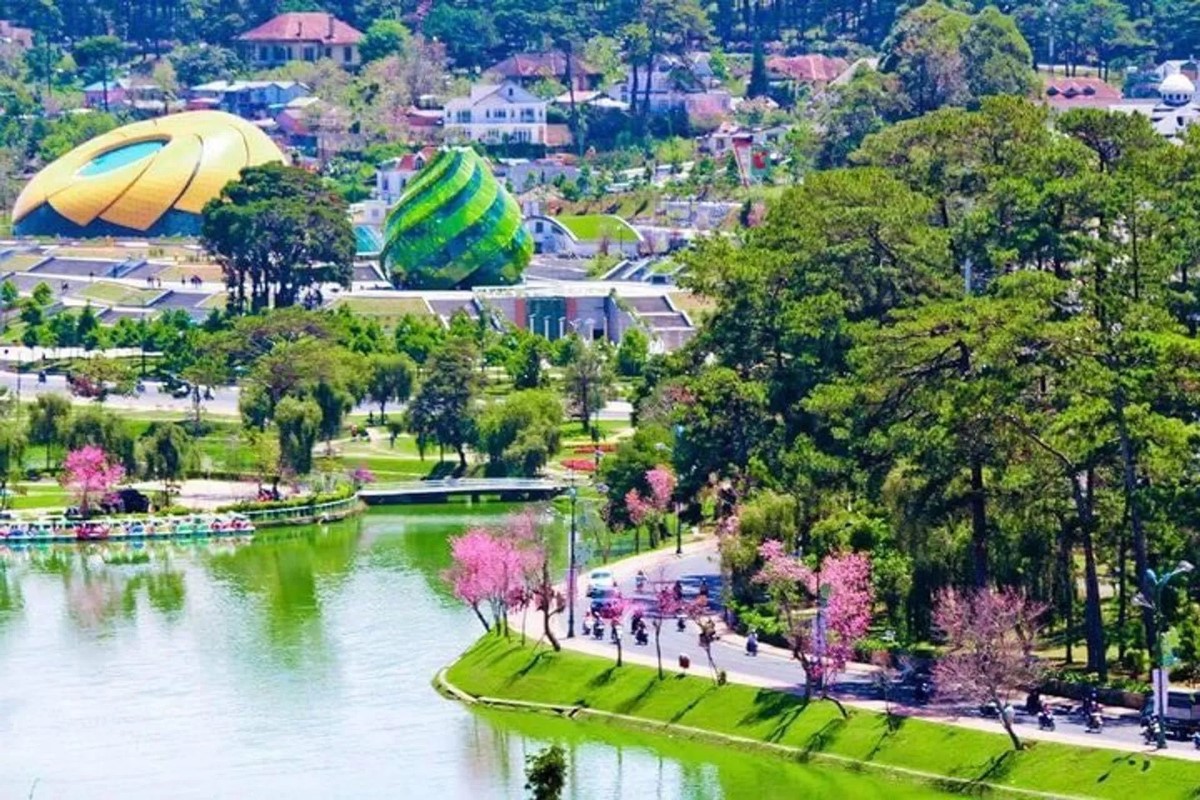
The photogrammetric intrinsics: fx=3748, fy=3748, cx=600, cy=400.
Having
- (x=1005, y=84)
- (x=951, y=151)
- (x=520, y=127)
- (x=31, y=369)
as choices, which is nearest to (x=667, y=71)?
(x=520, y=127)

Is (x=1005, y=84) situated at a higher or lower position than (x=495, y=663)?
higher

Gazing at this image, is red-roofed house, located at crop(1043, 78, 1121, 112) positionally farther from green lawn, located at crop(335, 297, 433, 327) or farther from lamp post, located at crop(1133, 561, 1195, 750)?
lamp post, located at crop(1133, 561, 1195, 750)

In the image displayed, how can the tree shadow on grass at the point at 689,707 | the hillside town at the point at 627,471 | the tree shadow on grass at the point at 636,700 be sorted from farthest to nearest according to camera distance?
the tree shadow on grass at the point at 636,700, the tree shadow on grass at the point at 689,707, the hillside town at the point at 627,471

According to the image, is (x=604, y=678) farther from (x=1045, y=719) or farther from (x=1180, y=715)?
(x=1180, y=715)

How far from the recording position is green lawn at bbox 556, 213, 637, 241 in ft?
459

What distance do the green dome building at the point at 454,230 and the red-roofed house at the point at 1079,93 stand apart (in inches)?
1049

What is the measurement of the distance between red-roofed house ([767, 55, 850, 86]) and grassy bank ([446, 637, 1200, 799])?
96.3 meters

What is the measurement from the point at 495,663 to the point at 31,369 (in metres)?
49.5

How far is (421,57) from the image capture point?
561ft

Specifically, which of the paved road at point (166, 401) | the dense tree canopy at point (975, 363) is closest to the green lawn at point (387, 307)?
the paved road at point (166, 401)

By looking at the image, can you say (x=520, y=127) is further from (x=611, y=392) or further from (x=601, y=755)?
(x=601, y=755)

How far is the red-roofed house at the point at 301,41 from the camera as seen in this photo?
176625 millimetres

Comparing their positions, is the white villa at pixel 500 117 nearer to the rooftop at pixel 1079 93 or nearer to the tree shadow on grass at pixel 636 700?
the rooftop at pixel 1079 93

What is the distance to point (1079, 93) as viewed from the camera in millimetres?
149625
